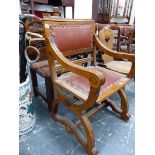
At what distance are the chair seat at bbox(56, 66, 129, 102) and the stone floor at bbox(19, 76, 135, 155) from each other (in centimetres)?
44

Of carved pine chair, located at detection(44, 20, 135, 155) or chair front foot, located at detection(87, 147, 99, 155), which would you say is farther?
chair front foot, located at detection(87, 147, 99, 155)

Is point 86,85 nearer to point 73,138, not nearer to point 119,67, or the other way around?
point 73,138

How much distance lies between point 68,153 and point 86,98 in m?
0.46

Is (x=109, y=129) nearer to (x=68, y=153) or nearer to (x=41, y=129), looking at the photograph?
(x=68, y=153)

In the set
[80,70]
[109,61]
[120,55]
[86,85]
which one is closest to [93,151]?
[86,85]

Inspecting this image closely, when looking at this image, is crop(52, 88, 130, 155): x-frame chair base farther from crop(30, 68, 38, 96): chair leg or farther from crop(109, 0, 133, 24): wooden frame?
crop(109, 0, 133, 24): wooden frame

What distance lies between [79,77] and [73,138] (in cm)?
48

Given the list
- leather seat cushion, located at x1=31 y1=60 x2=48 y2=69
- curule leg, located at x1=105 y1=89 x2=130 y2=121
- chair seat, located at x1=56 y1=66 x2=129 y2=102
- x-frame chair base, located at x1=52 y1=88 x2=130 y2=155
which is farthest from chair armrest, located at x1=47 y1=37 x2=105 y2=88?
curule leg, located at x1=105 y1=89 x2=130 y2=121

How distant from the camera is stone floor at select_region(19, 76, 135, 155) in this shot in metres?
1.10

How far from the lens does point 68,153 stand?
3.54ft

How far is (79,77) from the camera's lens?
1.14 m

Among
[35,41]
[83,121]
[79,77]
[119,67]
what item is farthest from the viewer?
[119,67]

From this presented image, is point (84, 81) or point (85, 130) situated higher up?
point (84, 81)
